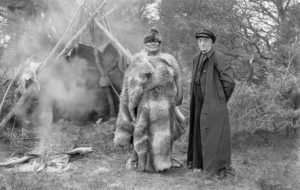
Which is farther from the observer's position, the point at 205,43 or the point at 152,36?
the point at 152,36

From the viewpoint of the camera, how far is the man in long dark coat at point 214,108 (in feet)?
16.4

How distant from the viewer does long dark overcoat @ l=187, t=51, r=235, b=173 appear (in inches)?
196

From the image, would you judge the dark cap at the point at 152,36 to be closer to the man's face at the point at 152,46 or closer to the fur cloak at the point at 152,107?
the man's face at the point at 152,46

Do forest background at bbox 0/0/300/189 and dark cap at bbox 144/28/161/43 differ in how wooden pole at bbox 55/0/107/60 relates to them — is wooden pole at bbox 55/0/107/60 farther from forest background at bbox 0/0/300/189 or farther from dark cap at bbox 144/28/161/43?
dark cap at bbox 144/28/161/43

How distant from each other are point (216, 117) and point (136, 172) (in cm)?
131

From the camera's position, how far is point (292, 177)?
512 centimetres

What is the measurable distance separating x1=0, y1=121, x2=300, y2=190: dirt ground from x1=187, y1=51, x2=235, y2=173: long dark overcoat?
245 mm

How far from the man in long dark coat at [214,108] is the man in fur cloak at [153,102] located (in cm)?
43

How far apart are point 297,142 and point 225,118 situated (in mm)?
2202

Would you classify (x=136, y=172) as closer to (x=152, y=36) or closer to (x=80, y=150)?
(x=80, y=150)

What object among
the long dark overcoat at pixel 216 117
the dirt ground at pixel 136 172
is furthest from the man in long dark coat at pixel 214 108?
the dirt ground at pixel 136 172

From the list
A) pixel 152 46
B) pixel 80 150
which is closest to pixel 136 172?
pixel 80 150

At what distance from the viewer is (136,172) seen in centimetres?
548

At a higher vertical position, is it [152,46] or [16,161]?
[152,46]
